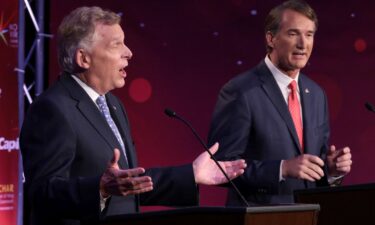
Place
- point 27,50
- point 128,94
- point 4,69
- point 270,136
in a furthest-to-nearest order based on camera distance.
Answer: point 128,94 < point 27,50 < point 4,69 < point 270,136

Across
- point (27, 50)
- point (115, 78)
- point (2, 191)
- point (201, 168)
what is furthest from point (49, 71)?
point (201, 168)

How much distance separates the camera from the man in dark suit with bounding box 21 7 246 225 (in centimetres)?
296

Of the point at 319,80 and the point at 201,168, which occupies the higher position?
the point at 319,80

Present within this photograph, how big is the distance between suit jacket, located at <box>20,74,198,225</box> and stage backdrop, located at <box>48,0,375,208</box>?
9.24 ft

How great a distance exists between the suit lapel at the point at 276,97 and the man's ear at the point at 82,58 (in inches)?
46.3

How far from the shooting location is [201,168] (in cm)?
316

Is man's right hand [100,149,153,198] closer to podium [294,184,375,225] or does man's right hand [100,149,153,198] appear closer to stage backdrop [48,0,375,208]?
podium [294,184,375,225]

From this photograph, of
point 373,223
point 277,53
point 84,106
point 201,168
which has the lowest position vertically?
point 373,223

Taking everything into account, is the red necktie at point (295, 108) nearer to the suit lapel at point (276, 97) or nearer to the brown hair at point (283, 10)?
the suit lapel at point (276, 97)

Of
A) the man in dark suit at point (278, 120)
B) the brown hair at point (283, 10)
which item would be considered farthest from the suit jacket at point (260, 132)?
the brown hair at point (283, 10)

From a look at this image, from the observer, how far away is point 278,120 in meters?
4.18

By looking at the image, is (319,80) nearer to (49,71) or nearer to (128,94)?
(128,94)

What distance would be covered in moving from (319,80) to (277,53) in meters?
2.20

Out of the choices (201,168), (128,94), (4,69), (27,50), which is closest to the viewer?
(201,168)
